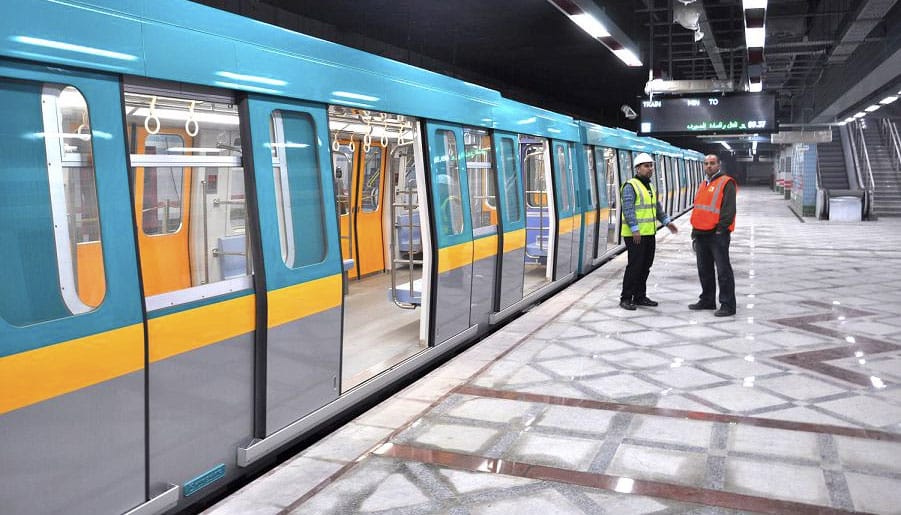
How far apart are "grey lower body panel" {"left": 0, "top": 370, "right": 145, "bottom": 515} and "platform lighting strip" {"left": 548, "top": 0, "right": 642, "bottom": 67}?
21.1ft

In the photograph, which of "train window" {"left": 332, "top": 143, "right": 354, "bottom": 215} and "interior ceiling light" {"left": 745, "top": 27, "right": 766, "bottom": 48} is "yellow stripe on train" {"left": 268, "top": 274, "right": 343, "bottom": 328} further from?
"interior ceiling light" {"left": 745, "top": 27, "right": 766, "bottom": 48}

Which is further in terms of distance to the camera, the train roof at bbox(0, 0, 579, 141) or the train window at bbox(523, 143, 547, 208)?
the train window at bbox(523, 143, 547, 208)

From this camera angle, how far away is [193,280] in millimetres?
4293

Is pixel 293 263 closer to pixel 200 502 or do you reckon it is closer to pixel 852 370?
pixel 200 502

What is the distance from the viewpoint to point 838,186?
1160 inches

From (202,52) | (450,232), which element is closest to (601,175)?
(450,232)

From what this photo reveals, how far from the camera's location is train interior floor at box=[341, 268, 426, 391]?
5840 millimetres

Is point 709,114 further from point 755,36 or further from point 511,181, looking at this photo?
point 511,181

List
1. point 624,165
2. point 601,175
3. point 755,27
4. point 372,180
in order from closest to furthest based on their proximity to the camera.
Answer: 1. point 755,27
2. point 372,180
3. point 601,175
4. point 624,165

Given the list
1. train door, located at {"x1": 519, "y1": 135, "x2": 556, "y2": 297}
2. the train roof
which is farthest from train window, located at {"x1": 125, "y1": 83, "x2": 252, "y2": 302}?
train door, located at {"x1": 519, "y1": 135, "x2": 556, "y2": 297}

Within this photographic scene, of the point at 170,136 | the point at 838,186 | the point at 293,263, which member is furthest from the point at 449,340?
the point at 838,186

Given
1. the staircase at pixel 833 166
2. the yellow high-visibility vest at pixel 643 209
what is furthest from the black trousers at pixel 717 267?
the staircase at pixel 833 166

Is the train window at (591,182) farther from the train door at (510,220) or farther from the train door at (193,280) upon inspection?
the train door at (193,280)

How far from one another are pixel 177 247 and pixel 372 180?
687 cm
